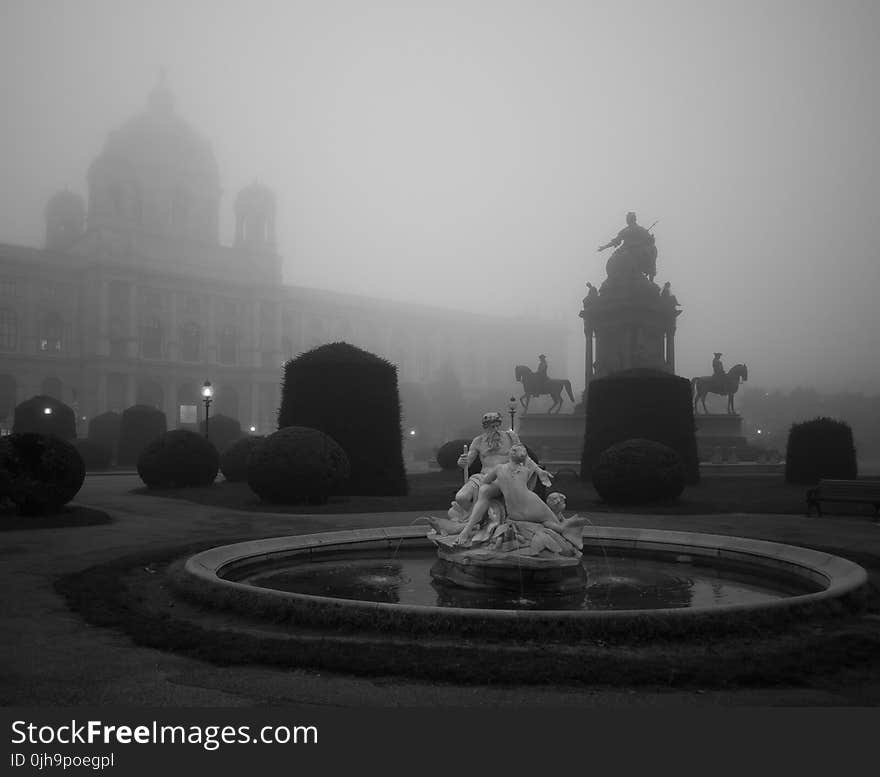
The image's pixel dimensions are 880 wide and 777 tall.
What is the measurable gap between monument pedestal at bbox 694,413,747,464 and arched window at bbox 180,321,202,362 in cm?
6165

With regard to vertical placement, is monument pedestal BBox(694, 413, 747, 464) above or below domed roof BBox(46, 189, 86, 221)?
below

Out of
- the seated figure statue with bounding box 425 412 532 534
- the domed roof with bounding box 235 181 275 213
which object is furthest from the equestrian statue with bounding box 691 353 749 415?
the domed roof with bounding box 235 181 275 213

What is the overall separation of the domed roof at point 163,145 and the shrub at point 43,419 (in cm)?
5315

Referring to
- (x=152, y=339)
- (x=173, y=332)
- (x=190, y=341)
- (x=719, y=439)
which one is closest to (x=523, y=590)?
(x=719, y=439)

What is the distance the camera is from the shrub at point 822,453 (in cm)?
2359

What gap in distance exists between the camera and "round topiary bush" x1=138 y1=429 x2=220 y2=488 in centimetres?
2181

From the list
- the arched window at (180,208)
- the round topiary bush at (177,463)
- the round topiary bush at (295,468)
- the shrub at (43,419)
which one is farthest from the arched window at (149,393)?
the round topiary bush at (295,468)

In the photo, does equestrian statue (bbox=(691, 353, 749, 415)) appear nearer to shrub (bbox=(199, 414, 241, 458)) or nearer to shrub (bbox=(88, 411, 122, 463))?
shrub (bbox=(199, 414, 241, 458))

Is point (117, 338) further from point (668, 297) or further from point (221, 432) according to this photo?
point (668, 297)

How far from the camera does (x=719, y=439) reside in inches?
1339

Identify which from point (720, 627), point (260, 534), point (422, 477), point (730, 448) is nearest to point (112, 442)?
point (422, 477)

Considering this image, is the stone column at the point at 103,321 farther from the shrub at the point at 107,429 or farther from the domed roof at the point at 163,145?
the shrub at the point at 107,429

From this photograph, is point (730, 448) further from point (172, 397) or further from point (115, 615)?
point (172, 397)

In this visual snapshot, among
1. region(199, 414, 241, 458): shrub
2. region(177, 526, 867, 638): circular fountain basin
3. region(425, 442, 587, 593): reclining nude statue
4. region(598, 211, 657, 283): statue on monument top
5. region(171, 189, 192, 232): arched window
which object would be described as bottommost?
region(177, 526, 867, 638): circular fountain basin
